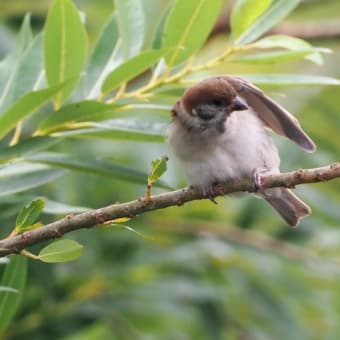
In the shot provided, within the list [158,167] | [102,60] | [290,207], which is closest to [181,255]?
[290,207]

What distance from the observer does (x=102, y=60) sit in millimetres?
2674

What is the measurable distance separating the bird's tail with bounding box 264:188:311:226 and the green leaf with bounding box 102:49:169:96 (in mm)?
699

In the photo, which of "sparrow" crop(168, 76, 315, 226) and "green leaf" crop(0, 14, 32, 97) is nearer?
"green leaf" crop(0, 14, 32, 97)

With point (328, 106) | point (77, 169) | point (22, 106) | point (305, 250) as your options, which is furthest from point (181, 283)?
point (22, 106)

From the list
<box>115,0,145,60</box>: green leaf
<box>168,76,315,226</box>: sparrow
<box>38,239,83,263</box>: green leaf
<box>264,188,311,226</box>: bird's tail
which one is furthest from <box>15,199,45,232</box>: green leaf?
<box>264,188,311,226</box>: bird's tail

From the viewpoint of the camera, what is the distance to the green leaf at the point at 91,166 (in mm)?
2506

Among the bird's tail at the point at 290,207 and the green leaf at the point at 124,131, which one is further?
the bird's tail at the point at 290,207

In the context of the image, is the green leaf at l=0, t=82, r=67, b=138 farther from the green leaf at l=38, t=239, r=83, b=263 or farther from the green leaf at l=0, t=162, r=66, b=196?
the green leaf at l=38, t=239, r=83, b=263

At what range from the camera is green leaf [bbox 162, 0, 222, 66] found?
8.25 feet

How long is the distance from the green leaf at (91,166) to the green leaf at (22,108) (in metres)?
0.17

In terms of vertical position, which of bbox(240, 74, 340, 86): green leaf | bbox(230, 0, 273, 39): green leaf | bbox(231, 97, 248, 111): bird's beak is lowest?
bbox(231, 97, 248, 111): bird's beak

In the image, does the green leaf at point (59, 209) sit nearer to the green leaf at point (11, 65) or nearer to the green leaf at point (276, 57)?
the green leaf at point (11, 65)

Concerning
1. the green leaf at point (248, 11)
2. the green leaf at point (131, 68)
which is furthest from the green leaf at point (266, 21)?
the green leaf at point (131, 68)

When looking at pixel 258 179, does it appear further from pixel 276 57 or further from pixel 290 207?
pixel 290 207
